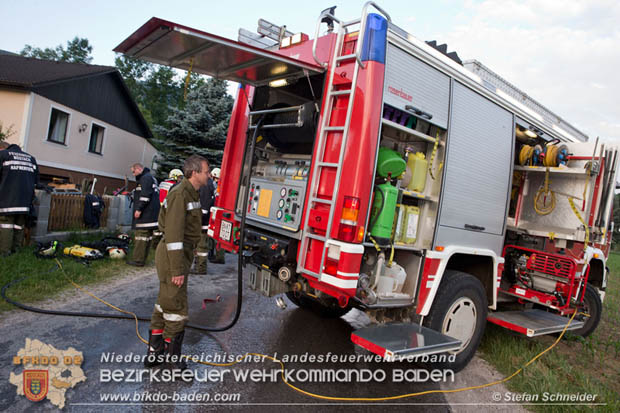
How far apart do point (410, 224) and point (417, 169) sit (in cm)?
54

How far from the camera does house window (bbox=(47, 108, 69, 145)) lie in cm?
1502

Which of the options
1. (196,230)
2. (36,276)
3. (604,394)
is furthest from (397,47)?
(36,276)

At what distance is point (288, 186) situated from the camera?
376 centimetres

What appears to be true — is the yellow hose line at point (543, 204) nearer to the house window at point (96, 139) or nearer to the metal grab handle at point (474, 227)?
the metal grab handle at point (474, 227)

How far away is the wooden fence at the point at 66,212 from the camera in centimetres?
790

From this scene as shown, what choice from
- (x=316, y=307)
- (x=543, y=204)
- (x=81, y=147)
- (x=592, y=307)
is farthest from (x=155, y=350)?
(x=81, y=147)

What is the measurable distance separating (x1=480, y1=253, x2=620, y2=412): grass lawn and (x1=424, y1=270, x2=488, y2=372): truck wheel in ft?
1.75

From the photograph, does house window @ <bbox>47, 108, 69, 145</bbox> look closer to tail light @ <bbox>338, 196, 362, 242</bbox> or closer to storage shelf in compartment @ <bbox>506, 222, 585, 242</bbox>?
tail light @ <bbox>338, 196, 362, 242</bbox>

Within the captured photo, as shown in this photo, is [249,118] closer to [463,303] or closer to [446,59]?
[446,59]

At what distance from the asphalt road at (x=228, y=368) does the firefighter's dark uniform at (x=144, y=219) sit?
1456 millimetres

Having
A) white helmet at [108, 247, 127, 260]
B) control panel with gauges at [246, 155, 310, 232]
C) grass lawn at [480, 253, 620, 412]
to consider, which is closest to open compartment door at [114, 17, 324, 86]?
control panel with gauges at [246, 155, 310, 232]

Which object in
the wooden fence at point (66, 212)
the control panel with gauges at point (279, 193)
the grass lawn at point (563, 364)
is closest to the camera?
the control panel with gauges at point (279, 193)

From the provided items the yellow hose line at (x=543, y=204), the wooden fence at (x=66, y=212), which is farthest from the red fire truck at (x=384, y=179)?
the wooden fence at (x=66, y=212)

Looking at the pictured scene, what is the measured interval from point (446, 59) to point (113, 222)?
8.63 metres
